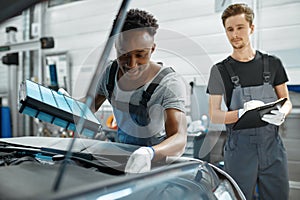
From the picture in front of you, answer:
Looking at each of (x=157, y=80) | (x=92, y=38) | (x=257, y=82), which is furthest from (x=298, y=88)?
(x=92, y=38)

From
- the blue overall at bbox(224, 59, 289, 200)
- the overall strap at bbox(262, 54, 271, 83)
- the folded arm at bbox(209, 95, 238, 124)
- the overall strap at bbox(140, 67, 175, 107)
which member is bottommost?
the blue overall at bbox(224, 59, 289, 200)

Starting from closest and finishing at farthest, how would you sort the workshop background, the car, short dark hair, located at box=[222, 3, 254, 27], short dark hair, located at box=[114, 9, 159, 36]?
the car → short dark hair, located at box=[114, 9, 159, 36] → short dark hair, located at box=[222, 3, 254, 27] → the workshop background

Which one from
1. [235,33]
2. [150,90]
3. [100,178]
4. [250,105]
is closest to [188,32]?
[235,33]

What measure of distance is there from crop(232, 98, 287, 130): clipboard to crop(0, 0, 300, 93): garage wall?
1.41ft

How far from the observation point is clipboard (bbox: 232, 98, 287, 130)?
4.87 feet

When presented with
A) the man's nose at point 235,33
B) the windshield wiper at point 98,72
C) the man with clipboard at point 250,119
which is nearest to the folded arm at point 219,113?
the man with clipboard at point 250,119

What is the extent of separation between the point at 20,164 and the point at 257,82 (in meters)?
1.21

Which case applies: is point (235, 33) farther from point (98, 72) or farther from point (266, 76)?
point (98, 72)

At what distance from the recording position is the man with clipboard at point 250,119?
59.2 inches

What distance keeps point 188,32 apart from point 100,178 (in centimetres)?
197

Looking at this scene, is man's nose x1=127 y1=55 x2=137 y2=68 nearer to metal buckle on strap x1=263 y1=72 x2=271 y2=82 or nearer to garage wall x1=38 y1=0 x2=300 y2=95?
garage wall x1=38 y1=0 x2=300 y2=95

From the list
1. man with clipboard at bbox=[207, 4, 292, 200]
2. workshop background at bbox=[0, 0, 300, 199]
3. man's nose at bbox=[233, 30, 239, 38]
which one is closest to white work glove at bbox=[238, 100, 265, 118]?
man with clipboard at bbox=[207, 4, 292, 200]

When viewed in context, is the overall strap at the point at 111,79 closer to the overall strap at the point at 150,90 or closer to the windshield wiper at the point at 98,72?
the overall strap at the point at 150,90

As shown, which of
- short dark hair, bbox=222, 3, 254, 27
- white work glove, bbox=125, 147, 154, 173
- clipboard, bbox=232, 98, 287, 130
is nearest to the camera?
white work glove, bbox=125, 147, 154, 173
